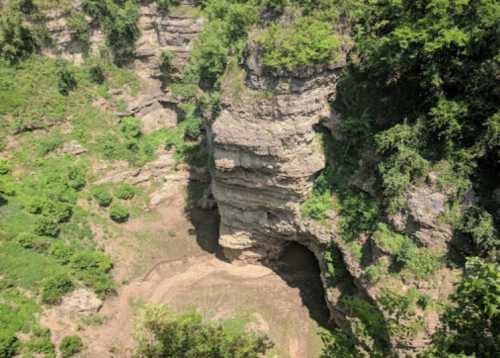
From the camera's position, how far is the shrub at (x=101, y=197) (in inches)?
1061

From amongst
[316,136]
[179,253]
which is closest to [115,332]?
[179,253]

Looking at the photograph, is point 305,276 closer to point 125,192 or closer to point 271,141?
point 271,141

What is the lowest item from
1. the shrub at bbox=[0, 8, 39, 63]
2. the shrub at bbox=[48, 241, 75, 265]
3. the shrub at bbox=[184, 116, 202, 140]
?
the shrub at bbox=[48, 241, 75, 265]

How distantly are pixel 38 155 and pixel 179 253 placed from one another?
43.9ft

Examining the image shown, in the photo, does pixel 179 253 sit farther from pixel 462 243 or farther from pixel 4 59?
pixel 4 59

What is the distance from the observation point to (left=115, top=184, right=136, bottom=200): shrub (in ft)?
91.8

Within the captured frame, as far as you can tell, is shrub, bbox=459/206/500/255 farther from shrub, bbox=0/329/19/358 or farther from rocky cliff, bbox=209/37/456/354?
shrub, bbox=0/329/19/358

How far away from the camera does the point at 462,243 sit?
14805 millimetres

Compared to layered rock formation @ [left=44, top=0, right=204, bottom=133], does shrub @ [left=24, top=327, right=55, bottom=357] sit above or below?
below

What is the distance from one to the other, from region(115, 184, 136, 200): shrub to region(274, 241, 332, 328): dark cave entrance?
1295 centimetres

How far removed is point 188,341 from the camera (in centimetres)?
1225

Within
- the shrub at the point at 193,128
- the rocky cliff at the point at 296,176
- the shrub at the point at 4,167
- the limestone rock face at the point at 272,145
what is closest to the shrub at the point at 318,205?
the rocky cliff at the point at 296,176

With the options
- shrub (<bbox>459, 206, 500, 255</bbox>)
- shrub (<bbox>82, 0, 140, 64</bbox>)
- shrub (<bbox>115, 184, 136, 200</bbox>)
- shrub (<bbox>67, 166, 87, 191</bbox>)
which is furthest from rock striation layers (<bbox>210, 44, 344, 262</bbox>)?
shrub (<bbox>82, 0, 140, 64</bbox>)

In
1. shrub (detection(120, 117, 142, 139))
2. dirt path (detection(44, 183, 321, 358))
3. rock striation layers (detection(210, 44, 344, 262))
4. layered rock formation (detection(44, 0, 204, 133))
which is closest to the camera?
rock striation layers (detection(210, 44, 344, 262))
